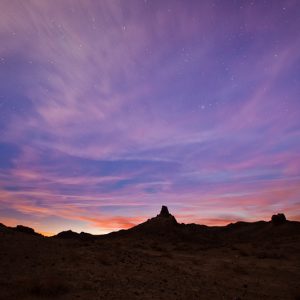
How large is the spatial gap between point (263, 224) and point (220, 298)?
81766 millimetres

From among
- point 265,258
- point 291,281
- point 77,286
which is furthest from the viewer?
point 265,258

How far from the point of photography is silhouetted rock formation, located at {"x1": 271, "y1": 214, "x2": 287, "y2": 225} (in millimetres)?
80750

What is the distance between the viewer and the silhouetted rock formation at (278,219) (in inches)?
3179

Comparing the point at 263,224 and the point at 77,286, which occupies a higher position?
the point at 263,224

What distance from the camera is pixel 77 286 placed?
1466 centimetres

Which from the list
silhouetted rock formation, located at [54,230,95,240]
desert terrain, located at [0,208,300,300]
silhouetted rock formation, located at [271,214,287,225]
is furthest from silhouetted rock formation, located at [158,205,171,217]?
desert terrain, located at [0,208,300,300]

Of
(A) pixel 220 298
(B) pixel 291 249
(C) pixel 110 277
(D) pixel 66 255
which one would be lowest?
(A) pixel 220 298

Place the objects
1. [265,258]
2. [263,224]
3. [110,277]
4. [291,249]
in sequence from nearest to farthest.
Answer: [110,277]
[265,258]
[291,249]
[263,224]

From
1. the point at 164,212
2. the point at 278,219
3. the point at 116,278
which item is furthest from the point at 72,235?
the point at 116,278

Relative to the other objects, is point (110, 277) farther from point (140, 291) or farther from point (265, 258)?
point (265, 258)

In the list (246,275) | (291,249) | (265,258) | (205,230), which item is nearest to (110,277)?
(246,275)

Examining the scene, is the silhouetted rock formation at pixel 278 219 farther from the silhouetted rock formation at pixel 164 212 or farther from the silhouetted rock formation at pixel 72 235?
the silhouetted rock formation at pixel 72 235

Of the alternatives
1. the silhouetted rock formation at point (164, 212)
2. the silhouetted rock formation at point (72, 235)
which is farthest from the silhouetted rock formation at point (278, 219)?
the silhouetted rock formation at point (72, 235)

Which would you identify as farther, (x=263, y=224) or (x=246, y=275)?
(x=263, y=224)
